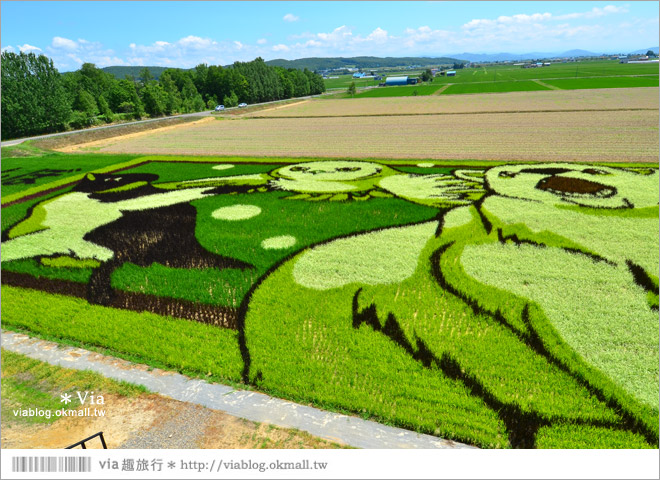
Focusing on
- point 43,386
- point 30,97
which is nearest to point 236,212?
point 43,386

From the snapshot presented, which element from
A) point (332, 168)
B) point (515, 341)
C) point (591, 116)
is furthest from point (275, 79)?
point (515, 341)

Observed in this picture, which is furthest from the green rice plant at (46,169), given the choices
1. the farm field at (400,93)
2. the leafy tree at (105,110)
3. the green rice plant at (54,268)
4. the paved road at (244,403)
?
the farm field at (400,93)

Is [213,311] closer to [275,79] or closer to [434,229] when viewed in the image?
[434,229]

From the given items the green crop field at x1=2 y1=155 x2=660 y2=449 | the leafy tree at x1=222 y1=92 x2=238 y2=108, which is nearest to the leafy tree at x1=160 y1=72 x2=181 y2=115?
the leafy tree at x1=222 y1=92 x2=238 y2=108

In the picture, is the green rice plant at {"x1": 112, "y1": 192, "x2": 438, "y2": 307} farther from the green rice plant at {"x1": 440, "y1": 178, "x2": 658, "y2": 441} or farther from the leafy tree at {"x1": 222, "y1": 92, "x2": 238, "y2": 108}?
the leafy tree at {"x1": 222, "y1": 92, "x2": 238, "y2": 108}

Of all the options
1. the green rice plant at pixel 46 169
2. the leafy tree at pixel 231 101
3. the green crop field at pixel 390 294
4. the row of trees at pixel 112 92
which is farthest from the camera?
the leafy tree at pixel 231 101

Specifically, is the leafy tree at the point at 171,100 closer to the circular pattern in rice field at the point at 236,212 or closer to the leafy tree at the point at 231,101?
the leafy tree at the point at 231,101

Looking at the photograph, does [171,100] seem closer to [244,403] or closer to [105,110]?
[105,110]
